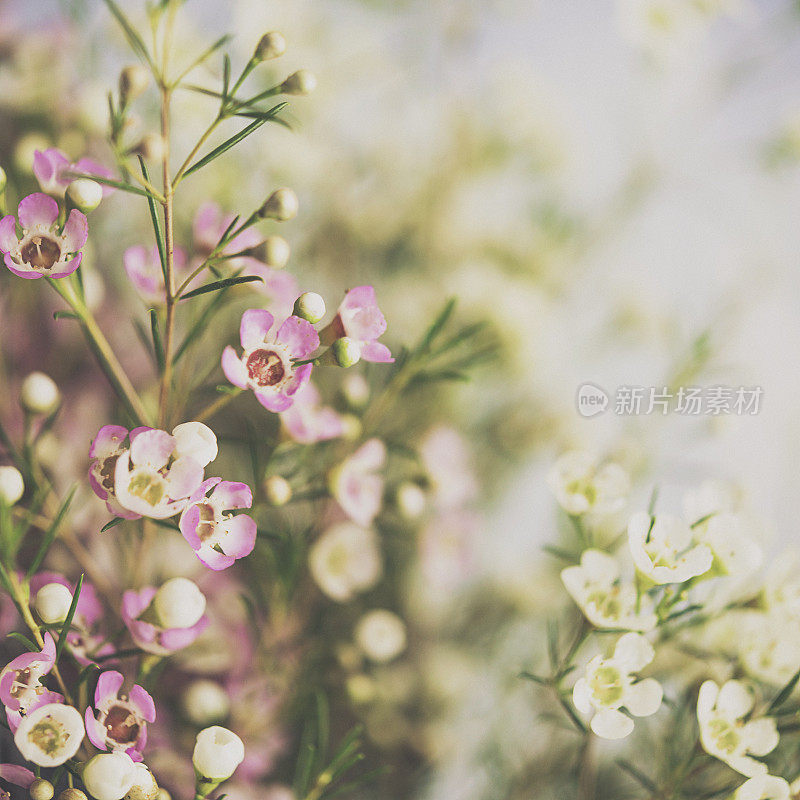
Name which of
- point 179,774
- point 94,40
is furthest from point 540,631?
point 94,40

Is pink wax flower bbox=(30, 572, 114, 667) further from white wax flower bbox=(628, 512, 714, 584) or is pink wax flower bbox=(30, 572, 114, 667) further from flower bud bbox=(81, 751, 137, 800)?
white wax flower bbox=(628, 512, 714, 584)

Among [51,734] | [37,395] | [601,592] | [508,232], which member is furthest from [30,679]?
[508,232]

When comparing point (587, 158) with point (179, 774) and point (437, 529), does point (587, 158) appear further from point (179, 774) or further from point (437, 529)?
point (179, 774)

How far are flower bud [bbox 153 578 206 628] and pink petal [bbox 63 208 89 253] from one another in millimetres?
136

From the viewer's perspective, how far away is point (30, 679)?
236mm

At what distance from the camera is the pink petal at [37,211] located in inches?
9.9

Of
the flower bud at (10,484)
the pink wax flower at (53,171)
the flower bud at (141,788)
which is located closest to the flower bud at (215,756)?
the flower bud at (141,788)

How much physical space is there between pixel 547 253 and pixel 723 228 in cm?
25

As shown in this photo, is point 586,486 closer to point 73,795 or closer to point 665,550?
point 665,550

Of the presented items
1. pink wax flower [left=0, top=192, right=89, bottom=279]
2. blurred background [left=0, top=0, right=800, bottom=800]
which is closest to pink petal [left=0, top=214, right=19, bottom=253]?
pink wax flower [left=0, top=192, right=89, bottom=279]

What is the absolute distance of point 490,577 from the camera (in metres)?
0.66

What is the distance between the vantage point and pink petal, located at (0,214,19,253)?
0.23m

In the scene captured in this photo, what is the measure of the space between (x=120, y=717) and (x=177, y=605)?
0.05 m

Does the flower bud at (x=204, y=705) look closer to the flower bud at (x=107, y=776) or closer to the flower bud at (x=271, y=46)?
the flower bud at (x=107, y=776)
